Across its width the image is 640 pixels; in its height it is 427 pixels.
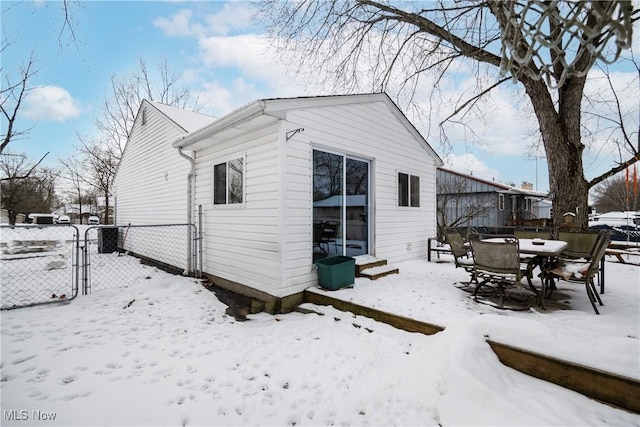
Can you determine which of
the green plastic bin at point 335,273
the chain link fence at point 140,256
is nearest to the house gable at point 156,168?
the chain link fence at point 140,256

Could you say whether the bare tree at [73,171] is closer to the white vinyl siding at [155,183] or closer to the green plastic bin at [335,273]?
the white vinyl siding at [155,183]

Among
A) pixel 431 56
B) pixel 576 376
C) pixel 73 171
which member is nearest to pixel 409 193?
pixel 431 56

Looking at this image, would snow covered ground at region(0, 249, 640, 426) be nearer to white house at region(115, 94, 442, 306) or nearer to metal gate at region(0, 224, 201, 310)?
metal gate at region(0, 224, 201, 310)

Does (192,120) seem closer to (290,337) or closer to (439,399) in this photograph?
(290,337)

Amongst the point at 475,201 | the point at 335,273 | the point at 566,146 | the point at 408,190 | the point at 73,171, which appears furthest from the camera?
the point at 73,171

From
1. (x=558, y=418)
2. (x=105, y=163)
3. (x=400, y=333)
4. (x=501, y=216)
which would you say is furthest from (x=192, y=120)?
(x=501, y=216)

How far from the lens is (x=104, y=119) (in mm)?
17328

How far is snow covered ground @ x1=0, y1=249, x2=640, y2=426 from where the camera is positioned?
85.4 inches

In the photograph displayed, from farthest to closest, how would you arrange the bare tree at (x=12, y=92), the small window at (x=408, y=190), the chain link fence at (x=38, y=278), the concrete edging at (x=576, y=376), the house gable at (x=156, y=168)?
A: the house gable at (x=156, y=168)
the bare tree at (x=12, y=92)
the small window at (x=408, y=190)
the chain link fence at (x=38, y=278)
the concrete edging at (x=576, y=376)

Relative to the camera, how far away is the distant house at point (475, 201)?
15.4m

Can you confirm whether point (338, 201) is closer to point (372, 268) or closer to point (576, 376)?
point (372, 268)

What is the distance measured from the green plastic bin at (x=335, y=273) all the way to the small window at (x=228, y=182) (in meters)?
1.98

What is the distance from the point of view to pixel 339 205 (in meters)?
5.38

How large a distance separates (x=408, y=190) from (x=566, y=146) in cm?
326
